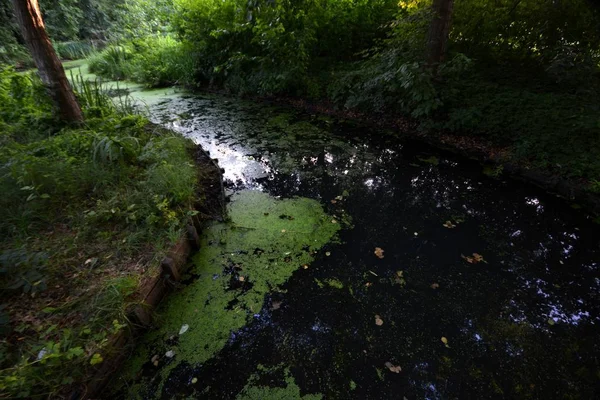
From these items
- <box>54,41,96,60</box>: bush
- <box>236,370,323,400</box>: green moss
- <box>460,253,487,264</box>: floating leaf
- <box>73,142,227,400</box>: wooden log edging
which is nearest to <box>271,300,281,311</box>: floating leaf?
<box>236,370,323,400</box>: green moss

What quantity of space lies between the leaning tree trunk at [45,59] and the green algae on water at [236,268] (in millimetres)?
2127

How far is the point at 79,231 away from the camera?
7.25ft

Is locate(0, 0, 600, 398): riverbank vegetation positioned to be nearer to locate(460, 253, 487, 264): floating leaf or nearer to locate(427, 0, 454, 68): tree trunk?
locate(427, 0, 454, 68): tree trunk

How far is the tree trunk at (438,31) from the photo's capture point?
157 inches

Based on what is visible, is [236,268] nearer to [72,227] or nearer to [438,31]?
[72,227]

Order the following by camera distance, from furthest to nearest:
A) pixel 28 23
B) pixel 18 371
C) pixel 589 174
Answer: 1. pixel 589 174
2. pixel 28 23
3. pixel 18 371

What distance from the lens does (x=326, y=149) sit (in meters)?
4.67

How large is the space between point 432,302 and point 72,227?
2.98m

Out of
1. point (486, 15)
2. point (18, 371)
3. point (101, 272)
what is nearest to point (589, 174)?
point (486, 15)

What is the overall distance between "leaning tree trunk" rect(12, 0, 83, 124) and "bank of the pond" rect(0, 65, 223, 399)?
187 mm

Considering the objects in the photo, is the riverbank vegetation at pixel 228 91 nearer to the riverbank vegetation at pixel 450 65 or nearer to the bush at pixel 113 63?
the riverbank vegetation at pixel 450 65

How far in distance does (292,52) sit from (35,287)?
5984 mm

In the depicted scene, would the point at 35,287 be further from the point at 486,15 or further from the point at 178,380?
the point at 486,15

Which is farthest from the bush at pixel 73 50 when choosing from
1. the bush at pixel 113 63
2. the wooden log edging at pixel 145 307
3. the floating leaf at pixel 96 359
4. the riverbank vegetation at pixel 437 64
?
the floating leaf at pixel 96 359
